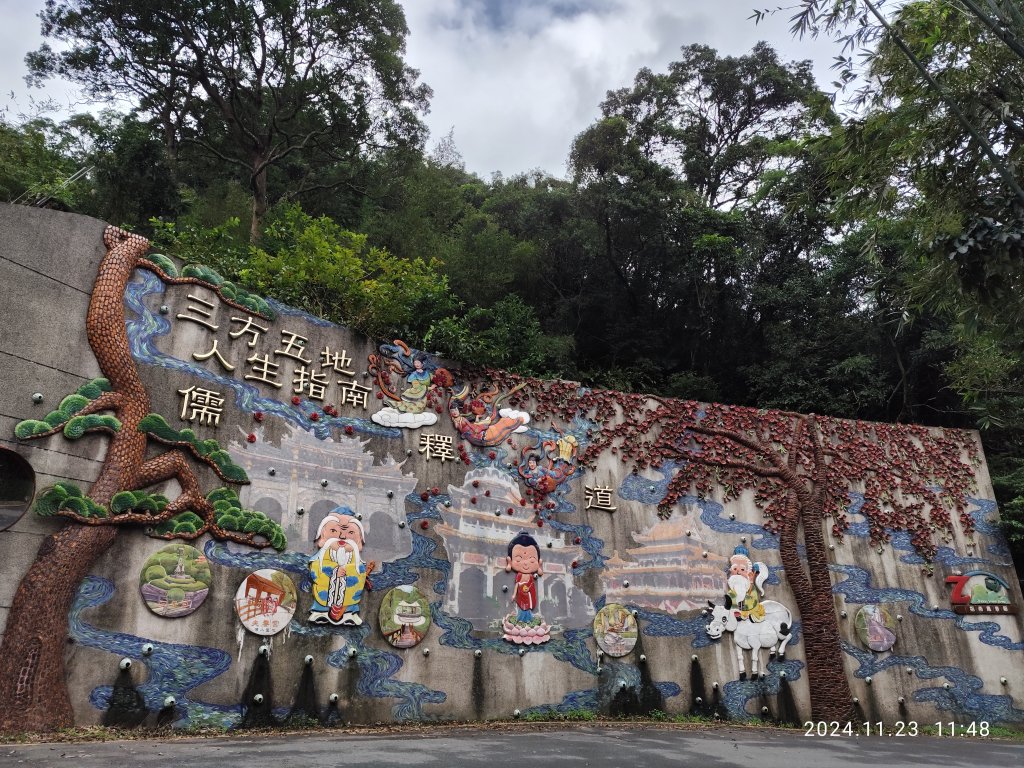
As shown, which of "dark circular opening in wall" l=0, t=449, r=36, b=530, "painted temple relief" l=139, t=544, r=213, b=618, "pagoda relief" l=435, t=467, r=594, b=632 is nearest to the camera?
"dark circular opening in wall" l=0, t=449, r=36, b=530

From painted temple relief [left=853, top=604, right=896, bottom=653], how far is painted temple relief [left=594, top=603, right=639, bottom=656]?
3.12m

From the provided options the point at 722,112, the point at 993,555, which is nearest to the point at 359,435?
the point at 993,555

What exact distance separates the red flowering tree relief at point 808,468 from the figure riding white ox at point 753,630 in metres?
0.33

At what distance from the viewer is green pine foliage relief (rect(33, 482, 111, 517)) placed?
4688 mm

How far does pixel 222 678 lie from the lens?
518 centimetres

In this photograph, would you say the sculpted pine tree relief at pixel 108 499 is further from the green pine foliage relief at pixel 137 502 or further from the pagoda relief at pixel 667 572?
the pagoda relief at pixel 667 572

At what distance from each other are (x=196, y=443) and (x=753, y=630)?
649cm

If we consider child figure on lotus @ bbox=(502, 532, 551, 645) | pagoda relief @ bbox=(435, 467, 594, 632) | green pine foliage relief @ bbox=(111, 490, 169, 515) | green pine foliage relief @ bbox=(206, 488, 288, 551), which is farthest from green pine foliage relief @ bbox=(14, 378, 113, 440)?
child figure on lotus @ bbox=(502, 532, 551, 645)

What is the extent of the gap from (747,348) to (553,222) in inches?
196

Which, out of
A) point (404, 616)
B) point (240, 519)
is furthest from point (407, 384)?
point (404, 616)

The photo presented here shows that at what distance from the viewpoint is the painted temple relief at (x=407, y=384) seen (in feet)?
22.5

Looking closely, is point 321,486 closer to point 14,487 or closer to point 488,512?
point 488,512

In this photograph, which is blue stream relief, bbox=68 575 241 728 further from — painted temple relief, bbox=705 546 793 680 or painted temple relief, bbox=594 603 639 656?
painted temple relief, bbox=705 546 793 680

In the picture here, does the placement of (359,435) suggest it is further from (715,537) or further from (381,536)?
(715,537)
